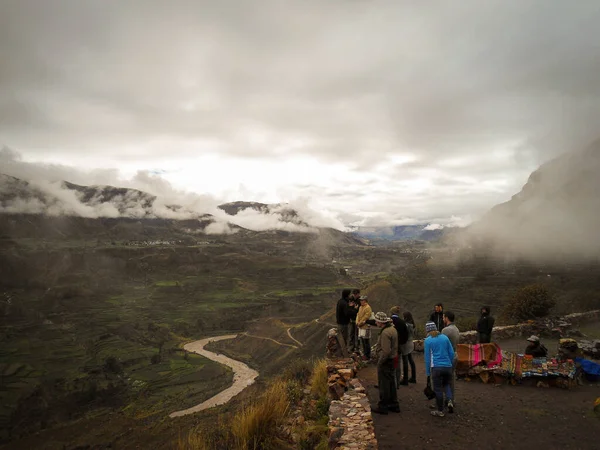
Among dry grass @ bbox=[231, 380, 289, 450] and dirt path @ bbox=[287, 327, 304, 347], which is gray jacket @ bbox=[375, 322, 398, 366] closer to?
dry grass @ bbox=[231, 380, 289, 450]

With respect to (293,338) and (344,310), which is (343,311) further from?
(293,338)

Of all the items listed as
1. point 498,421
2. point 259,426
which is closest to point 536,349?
point 498,421

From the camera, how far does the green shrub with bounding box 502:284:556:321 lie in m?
24.4

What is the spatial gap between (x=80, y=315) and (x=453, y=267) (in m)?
120

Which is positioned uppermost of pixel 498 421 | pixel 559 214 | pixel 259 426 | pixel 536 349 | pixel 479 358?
pixel 559 214

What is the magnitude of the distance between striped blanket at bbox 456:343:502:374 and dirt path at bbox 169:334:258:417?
121ft

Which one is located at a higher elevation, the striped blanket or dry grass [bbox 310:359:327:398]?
the striped blanket

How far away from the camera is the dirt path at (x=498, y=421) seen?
7.31 metres

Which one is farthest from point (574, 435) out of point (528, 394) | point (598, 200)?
point (598, 200)

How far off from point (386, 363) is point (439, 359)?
1.28m

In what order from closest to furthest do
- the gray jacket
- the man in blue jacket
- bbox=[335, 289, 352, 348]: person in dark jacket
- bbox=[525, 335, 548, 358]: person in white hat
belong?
the man in blue jacket → the gray jacket → bbox=[525, 335, 548, 358]: person in white hat → bbox=[335, 289, 352, 348]: person in dark jacket

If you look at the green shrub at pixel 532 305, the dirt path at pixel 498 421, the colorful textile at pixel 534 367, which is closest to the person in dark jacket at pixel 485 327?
the colorful textile at pixel 534 367

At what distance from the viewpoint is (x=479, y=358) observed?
463 inches

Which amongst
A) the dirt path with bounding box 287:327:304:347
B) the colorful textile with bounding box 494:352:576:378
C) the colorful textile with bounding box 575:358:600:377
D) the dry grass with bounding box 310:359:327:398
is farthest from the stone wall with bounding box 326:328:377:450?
the dirt path with bounding box 287:327:304:347
